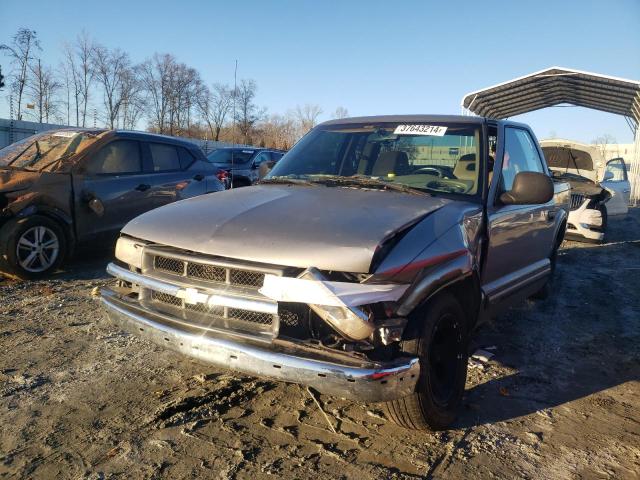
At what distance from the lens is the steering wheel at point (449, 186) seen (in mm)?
3475

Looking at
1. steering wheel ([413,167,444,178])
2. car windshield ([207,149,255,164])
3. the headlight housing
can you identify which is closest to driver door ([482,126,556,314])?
steering wheel ([413,167,444,178])

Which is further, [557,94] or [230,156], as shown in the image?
[557,94]

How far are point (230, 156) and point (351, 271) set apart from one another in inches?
489

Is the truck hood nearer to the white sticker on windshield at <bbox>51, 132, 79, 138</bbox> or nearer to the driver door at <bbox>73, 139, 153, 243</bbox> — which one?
the driver door at <bbox>73, 139, 153, 243</bbox>

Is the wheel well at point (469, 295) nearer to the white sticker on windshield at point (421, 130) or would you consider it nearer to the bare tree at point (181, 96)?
the white sticker on windshield at point (421, 130)

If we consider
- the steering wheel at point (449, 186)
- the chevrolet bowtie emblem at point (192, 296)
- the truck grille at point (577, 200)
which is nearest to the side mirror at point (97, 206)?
the chevrolet bowtie emblem at point (192, 296)

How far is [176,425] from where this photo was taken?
111 inches

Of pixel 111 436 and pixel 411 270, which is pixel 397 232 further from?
pixel 111 436

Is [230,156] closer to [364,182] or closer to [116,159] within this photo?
[116,159]

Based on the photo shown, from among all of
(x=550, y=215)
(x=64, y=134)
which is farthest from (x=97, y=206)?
(x=550, y=215)

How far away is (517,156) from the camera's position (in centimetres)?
432


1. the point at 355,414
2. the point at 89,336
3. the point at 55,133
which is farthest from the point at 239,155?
the point at 355,414

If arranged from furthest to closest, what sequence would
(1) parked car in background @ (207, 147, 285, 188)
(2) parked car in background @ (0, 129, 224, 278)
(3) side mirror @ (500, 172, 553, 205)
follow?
(1) parked car in background @ (207, 147, 285, 188), (2) parked car in background @ (0, 129, 224, 278), (3) side mirror @ (500, 172, 553, 205)

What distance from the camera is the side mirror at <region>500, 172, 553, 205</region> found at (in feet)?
11.1
